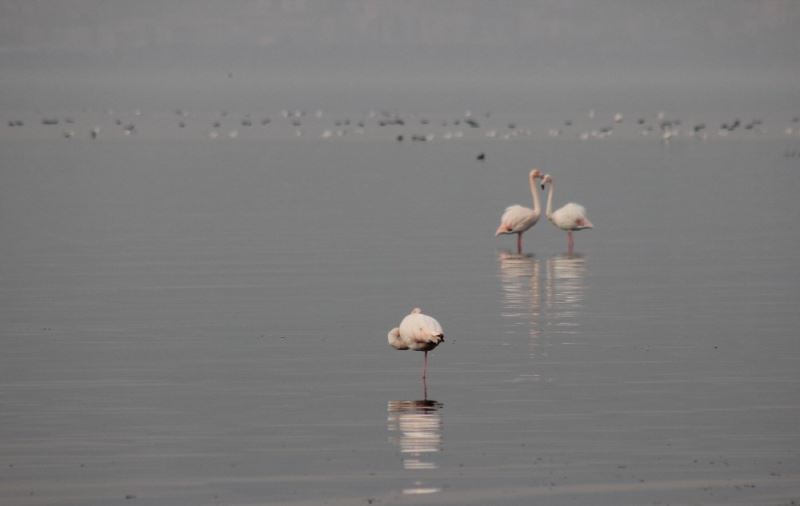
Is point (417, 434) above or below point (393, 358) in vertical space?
below

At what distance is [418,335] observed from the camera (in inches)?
952

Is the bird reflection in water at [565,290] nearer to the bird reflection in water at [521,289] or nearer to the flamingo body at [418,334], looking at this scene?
the bird reflection in water at [521,289]

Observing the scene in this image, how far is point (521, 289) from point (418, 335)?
1049 cm

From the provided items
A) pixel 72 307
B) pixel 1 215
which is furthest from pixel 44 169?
pixel 72 307

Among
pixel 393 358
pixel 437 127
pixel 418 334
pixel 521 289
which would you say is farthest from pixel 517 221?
pixel 437 127

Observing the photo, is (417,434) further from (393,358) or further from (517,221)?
(517,221)

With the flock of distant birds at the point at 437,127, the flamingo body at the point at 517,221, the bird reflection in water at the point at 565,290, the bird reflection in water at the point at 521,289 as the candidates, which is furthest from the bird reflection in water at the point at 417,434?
the flock of distant birds at the point at 437,127

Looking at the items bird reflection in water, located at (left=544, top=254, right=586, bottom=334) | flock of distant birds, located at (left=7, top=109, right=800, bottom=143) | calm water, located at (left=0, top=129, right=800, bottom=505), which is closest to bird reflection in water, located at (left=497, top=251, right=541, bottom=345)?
calm water, located at (left=0, top=129, right=800, bottom=505)

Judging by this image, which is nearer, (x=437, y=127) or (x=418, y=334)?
(x=418, y=334)

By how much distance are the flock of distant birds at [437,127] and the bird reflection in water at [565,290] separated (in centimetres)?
7316

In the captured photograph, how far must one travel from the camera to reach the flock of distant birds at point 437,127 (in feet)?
409

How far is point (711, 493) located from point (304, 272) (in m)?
20.1

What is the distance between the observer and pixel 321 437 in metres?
20.8

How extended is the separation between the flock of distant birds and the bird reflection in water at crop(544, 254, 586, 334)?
73157 millimetres
